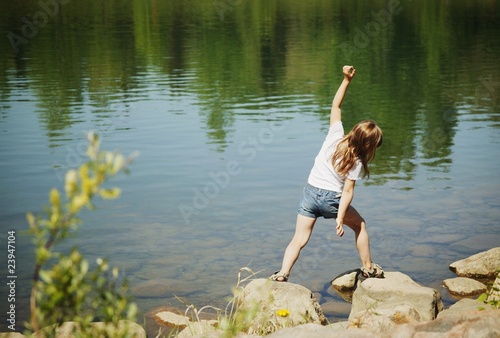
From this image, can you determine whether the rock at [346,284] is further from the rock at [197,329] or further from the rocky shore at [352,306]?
the rock at [197,329]

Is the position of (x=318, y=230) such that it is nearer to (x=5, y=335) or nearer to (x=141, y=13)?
(x=5, y=335)

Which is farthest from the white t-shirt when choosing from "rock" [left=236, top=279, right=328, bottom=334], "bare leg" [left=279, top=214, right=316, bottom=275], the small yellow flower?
the small yellow flower

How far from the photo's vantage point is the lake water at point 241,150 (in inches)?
349

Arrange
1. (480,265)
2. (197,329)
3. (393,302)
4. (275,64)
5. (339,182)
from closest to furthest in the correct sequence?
(197,329) < (393,302) < (339,182) < (480,265) < (275,64)

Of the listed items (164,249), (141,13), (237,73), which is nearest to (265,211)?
(164,249)

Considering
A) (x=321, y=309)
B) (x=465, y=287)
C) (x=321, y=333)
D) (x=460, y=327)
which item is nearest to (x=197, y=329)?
(x=321, y=309)

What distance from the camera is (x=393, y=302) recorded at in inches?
273

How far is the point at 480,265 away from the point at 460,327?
3780 mm

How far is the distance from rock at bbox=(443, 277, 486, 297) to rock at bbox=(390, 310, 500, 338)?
3103mm

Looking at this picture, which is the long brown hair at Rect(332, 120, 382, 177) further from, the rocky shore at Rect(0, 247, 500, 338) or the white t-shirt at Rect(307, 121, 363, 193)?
the rocky shore at Rect(0, 247, 500, 338)

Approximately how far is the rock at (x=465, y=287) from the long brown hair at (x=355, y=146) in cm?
168

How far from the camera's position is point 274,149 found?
14945mm

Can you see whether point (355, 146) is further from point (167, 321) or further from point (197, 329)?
point (167, 321)

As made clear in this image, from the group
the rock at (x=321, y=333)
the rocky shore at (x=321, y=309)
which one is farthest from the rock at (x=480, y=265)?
the rock at (x=321, y=333)
